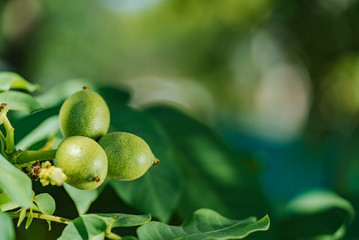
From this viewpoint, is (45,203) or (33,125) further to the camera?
(33,125)

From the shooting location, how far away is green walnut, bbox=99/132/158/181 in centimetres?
53

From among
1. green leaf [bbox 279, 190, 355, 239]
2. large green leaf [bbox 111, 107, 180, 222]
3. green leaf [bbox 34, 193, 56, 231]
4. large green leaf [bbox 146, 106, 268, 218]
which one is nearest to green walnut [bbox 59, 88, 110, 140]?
green leaf [bbox 34, 193, 56, 231]

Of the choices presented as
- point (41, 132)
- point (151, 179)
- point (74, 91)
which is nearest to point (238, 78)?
point (74, 91)

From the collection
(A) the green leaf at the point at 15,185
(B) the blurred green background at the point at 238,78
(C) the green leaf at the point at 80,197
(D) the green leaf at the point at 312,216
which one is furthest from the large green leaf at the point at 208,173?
(A) the green leaf at the point at 15,185

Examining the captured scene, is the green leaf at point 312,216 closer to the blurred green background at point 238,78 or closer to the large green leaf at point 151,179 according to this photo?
the blurred green background at point 238,78

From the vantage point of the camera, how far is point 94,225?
1.65 ft

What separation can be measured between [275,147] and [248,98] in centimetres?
916

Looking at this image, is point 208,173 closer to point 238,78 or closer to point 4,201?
point 4,201

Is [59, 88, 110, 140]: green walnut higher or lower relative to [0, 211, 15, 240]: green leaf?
higher

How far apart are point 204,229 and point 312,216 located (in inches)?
23.7

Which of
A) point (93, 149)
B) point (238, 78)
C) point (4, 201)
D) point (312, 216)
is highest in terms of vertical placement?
point (238, 78)

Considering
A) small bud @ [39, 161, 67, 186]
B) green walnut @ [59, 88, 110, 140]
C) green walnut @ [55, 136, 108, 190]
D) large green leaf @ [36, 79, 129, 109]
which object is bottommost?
small bud @ [39, 161, 67, 186]

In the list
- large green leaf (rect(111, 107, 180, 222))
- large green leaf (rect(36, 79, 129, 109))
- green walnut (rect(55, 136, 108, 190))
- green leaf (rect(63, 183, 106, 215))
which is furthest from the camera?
large green leaf (rect(36, 79, 129, 109))

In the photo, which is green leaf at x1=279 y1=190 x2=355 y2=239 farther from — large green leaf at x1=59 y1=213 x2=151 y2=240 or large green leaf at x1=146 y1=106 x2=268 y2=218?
large green leaf at x1=59 y1=213 x2=151 y2=240
